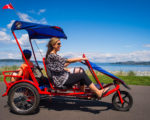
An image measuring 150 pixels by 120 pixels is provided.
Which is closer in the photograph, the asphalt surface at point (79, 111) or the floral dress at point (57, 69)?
the asphalt surface at point (79, 111)

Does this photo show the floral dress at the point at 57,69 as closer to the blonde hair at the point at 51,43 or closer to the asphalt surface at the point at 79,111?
the blonde hair at the point at 51,43

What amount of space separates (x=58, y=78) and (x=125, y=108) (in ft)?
6.30

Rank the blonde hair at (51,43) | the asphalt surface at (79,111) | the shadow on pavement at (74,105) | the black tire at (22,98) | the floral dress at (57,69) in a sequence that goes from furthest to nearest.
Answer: the shadow on pavement at (74,105) < the blonde hair at (51,43) < the floral dress at (57,69) < the black tire at (22,98) < the asphalt surface at (79,111)

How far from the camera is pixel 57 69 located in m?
3.94

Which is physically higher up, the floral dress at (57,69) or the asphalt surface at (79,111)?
the floral dress at (57,69)

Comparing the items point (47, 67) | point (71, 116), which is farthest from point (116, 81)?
point (47, 67)

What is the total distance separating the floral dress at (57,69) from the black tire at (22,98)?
541 mm

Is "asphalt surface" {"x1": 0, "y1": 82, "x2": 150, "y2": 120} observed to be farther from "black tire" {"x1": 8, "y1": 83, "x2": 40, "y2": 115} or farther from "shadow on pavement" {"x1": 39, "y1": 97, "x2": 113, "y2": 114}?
"black tire" {"x1": 8, "y1": 83, "x2": 40, "y2": 115}

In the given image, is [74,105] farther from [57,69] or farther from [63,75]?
[57,69]

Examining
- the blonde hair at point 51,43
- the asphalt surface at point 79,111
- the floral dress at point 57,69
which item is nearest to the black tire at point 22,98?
the asphalt surface at point 79,111

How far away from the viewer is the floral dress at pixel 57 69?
3.94 metres

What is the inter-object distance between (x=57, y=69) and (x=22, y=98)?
1123 millimetres

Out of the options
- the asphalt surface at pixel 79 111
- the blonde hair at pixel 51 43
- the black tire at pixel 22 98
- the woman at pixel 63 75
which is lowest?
the asphalt surface at pixel 79 111

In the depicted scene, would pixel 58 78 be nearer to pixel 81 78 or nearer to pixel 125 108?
pixel 81 78
